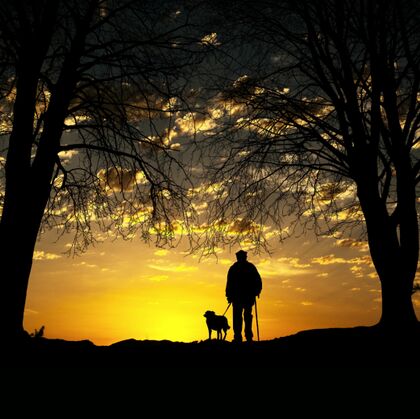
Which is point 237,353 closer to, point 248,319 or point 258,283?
point 248,319

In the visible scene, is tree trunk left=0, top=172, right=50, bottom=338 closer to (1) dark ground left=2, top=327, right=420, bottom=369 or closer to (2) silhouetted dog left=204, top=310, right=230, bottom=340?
(1) dark ground left=2, top=327, right=420, bottom=369

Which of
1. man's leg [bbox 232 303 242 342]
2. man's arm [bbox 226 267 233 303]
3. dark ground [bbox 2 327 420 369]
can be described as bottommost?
dark ground [bbox 2 327 420 369]

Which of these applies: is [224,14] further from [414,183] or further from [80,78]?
[414,183]

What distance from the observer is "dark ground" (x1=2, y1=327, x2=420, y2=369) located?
8.94 meters

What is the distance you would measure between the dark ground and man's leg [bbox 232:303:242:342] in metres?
1.44

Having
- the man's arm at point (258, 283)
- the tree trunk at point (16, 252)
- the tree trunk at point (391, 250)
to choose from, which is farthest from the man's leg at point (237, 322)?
the tree trunk at point (16, 252)

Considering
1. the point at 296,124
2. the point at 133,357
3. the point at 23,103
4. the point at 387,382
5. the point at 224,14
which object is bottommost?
the point at 387,382

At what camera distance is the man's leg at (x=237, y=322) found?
13000mm

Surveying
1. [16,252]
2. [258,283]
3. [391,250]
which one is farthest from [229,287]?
[16,252]

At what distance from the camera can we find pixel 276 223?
13.0 metres

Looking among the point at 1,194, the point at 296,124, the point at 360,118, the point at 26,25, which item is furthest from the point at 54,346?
the point at 360,118

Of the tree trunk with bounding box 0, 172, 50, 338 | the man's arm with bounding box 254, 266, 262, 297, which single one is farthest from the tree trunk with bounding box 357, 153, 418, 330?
the tree trunk with bounding box 0, 172, 50, 338

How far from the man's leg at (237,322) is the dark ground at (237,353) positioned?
1.44 m

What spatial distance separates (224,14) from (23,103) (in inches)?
207
